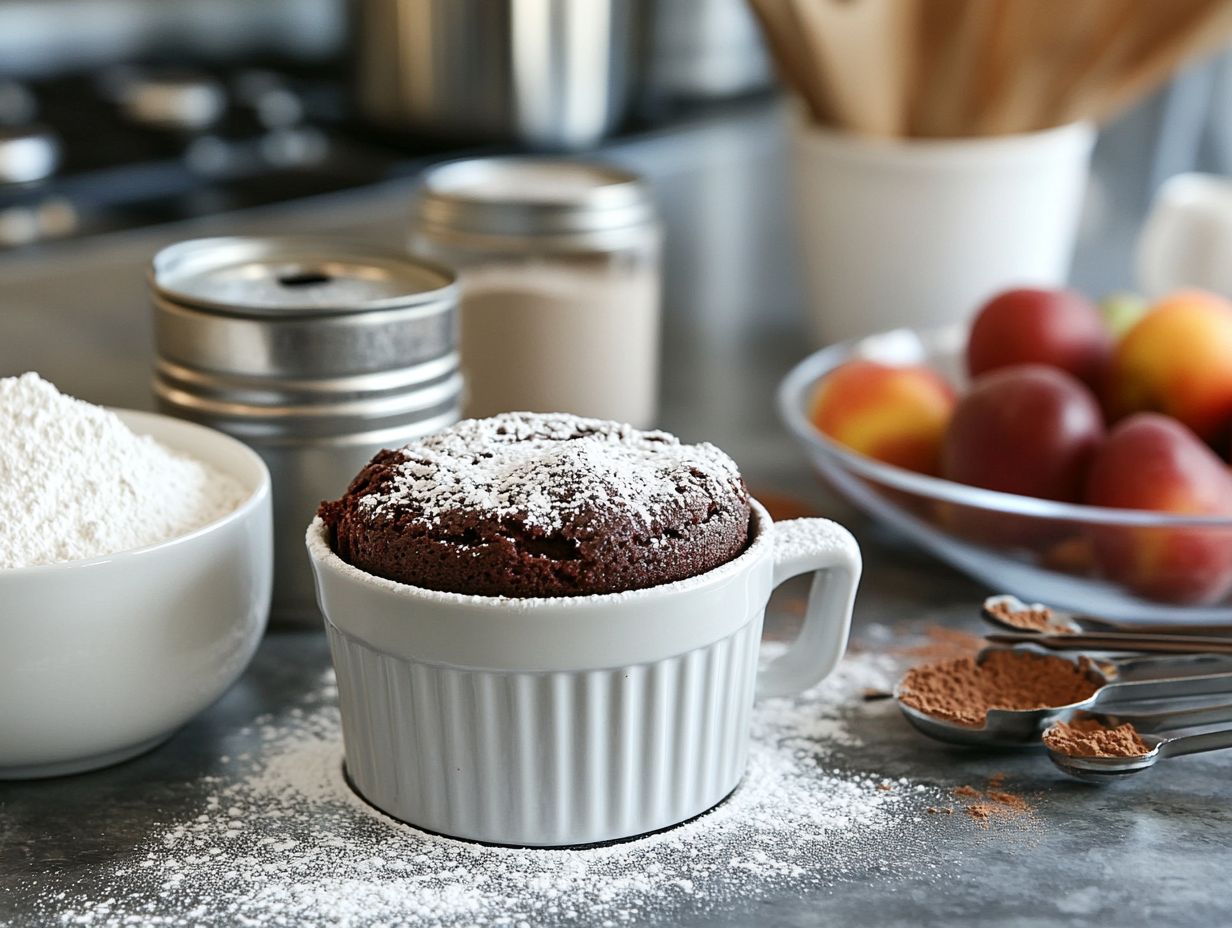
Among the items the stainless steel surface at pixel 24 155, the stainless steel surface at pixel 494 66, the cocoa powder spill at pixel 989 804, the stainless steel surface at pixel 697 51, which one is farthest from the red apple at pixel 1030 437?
the stainless steel surface at pixel 697 51

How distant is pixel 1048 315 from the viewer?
3.40 feet

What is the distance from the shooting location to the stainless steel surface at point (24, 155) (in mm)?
1599

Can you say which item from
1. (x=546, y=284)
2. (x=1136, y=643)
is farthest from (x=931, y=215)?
(x=1136, y=643)

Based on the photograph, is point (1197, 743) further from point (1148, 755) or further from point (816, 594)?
point (816, 594)

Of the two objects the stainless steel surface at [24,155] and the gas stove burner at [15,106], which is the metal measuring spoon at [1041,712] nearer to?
the stainless steel surface at [24,155]

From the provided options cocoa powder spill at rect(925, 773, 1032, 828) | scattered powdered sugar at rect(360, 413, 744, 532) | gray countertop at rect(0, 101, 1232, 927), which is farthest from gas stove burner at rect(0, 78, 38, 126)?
cocoa powder spill at rect(925, 773, 1032, 828)

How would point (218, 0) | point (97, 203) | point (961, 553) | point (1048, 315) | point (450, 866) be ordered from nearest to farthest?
point (450, 866) → point (961, 553) → point (1048, 315) → point (97, 203) → point (218, 0)

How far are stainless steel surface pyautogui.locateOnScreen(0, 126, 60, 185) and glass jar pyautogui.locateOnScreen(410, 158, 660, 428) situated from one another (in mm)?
689

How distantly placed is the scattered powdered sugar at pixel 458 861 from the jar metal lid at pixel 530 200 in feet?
1.61

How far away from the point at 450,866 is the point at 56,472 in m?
0.27

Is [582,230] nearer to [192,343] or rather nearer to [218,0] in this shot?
[192,343]

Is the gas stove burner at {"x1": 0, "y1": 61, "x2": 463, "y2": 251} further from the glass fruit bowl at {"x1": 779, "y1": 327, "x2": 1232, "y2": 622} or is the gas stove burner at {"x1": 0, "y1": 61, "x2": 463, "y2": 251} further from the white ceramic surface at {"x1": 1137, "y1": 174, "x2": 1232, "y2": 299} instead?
the glass fruit bowl at {"x1": 779, "y1": 327, "x2": 1232, "y2": 622}

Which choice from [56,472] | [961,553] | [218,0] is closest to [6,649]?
[56,472]

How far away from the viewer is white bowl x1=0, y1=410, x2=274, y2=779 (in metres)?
0.65
